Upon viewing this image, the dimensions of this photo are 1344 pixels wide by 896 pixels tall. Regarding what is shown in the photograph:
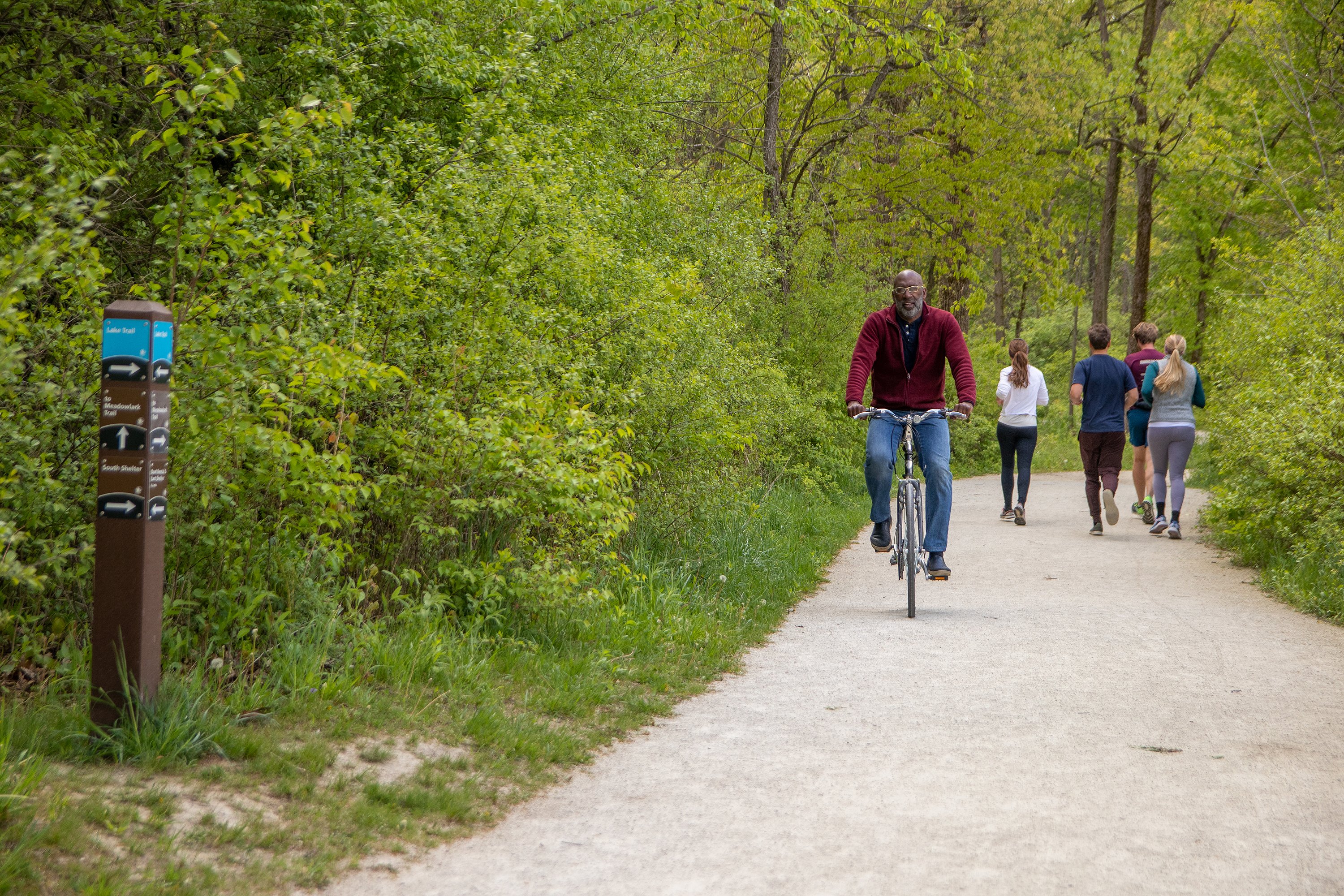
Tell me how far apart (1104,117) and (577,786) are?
928 inches

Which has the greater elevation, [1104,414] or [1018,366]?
[1018,366]

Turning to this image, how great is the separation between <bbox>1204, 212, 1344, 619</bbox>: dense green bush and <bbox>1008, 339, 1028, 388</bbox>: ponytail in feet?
7.59

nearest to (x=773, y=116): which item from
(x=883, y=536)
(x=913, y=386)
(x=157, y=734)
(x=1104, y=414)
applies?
(x=1104, y=414)

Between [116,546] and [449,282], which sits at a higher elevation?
[449,282]

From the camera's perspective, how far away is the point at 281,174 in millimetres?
5305

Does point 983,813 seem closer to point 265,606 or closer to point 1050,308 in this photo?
point 265,606

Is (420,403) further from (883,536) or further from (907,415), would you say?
(883,536)

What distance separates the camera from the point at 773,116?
17500mm

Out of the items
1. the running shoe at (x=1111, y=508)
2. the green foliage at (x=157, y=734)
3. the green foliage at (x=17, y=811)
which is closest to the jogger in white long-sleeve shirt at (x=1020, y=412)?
Result: the running shoe at (x=1111, y=508)

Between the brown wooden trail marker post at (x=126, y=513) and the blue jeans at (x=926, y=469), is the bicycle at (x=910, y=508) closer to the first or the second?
the blue jeans at (x=926, y=469)

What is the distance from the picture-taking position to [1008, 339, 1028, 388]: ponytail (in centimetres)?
1446

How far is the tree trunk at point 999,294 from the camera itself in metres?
38.9

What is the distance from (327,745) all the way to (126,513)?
1.17m

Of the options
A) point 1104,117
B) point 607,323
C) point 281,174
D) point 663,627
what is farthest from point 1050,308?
point 281,174
